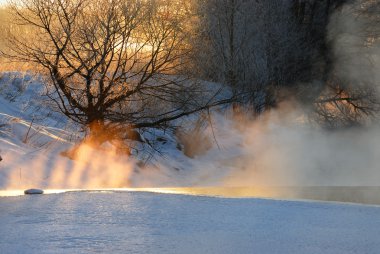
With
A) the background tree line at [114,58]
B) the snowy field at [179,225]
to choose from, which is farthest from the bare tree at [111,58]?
the snowy field at [179,225]

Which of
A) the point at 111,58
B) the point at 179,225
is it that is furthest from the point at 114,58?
the point at 179,225

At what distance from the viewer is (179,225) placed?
7109 millimetres

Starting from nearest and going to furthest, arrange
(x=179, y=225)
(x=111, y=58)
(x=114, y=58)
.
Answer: (x=179, y=225)
(x=111, y=58)
(x=114, y=58)

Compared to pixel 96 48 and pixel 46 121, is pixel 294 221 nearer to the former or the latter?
pixel 96 48

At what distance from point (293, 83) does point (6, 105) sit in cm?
995

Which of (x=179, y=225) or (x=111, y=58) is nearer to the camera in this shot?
(x=179, y=225)

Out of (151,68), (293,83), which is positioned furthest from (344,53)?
(151,68)

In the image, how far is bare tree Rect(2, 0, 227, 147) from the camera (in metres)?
15.5

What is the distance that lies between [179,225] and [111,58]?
893 centimetres

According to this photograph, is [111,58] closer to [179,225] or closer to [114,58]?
[114,58]

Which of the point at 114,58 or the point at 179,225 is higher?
the point at 114,58

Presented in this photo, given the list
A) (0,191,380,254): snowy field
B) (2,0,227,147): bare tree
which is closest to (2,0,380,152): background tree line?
(2,0,227,147): bare tree

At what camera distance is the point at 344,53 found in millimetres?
25000

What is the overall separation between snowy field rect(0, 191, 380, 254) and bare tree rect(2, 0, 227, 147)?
6.63 meters
